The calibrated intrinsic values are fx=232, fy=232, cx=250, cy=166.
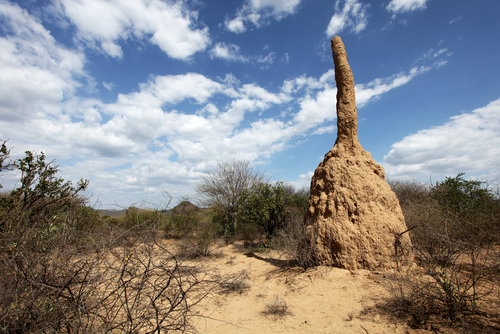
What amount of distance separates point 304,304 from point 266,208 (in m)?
6.19

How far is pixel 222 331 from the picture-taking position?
13.1 feet

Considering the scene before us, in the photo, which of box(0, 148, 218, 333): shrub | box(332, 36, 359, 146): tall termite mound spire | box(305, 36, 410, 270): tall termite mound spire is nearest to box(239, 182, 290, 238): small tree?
box(305, 36, 410, 270): tall termite mound spire

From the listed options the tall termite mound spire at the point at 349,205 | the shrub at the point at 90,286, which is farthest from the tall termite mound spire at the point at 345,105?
the shrub at the point at 90,286

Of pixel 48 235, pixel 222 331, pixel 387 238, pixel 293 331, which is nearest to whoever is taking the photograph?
pixel 48 235

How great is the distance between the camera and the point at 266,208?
10.7m

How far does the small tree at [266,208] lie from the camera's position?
35.4 feet

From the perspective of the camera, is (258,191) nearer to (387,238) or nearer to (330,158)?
(330,158)

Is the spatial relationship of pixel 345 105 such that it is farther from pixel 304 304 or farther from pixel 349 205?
pixel 304 304

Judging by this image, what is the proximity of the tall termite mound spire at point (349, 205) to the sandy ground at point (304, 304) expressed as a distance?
17.7 inches

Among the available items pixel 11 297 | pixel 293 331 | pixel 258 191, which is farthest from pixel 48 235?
pixel 258 191

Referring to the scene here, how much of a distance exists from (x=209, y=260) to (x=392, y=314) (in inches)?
270

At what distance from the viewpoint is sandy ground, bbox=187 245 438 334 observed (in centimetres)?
368

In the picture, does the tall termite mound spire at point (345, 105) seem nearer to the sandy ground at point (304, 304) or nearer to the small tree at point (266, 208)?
the sandy ground at point (304, 304)

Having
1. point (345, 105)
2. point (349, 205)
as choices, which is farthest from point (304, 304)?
point (345, 105)
